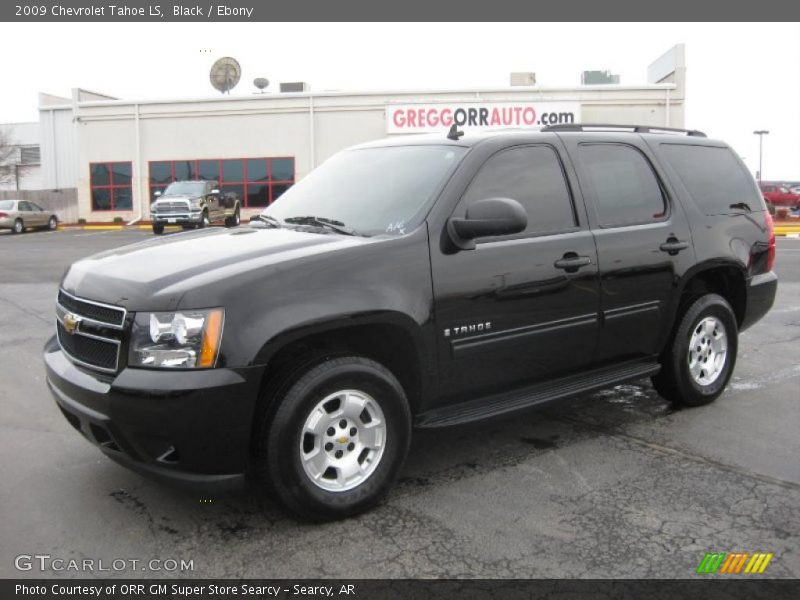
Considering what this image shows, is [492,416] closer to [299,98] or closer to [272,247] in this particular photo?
[272,247]

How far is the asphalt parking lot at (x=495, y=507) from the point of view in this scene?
126 inches

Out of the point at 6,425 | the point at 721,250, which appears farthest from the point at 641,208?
the point at 6,425

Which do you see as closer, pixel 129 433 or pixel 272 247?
pixel 129 433

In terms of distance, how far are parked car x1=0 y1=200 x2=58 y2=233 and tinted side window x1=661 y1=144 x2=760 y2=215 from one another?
97.1 ft

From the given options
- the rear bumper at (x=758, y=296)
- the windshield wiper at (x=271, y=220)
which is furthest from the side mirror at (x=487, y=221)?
the rear bumper at (x=758, y=296)

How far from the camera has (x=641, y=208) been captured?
194 inches

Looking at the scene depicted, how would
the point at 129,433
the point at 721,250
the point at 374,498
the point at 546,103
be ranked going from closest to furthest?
1. the point at 129,433
2. the point at 374,498
3. the point at 721,250
4. the point at 546,103

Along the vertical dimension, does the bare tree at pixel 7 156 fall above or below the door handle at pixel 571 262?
above

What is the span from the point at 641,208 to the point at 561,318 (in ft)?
3.71

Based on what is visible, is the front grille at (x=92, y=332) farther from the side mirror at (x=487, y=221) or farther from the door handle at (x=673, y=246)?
the door handle at (x=673, y=246)

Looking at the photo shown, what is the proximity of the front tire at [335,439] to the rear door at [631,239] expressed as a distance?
164 centimetres

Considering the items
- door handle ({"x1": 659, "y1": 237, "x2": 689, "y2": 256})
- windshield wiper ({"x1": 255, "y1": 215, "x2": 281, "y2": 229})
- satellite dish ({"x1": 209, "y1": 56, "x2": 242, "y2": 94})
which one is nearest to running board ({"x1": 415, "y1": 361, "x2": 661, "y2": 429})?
door handle ({"x1": 659, "y1": 237, "x2": 689, "y2": 256})
